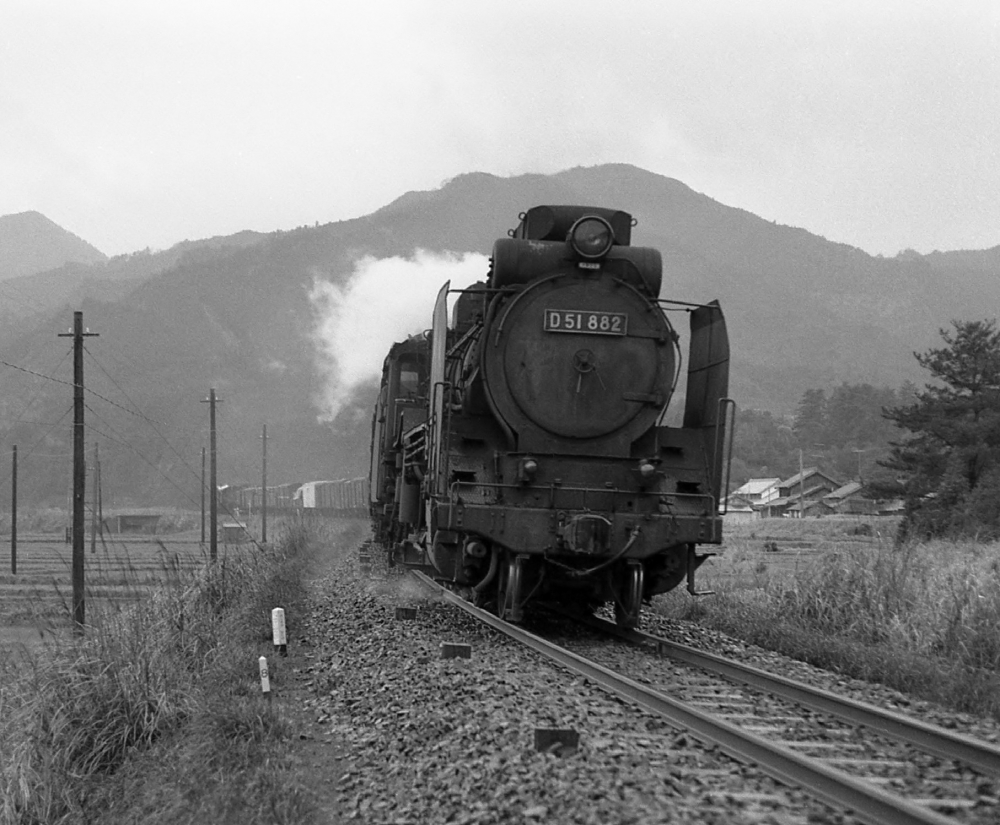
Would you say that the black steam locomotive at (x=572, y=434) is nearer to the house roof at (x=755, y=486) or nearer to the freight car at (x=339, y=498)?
the freight car at (x=339, y=498)

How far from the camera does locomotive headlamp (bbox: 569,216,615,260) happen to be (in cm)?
970

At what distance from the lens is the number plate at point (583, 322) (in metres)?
9.59

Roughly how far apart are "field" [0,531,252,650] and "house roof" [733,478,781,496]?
5308cm

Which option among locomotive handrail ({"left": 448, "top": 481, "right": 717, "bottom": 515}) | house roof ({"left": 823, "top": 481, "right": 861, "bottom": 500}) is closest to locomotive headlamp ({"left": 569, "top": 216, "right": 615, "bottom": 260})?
locomotive handrail ({"left": 448, "top": 481, "right": 717, "bottom": 515})

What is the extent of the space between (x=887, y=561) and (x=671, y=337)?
3644 millimetres

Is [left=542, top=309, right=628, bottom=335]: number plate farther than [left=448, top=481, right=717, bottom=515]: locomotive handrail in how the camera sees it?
Yes

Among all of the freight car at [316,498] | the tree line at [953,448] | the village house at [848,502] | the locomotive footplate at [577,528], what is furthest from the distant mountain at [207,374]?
the locomotive footplate at [577,528]

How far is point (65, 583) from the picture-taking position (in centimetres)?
2822

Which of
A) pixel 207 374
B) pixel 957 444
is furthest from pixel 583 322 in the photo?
pixel 207 374

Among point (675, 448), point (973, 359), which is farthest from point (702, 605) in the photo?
point (973, 359)

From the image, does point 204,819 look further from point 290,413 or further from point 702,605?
point 290,413

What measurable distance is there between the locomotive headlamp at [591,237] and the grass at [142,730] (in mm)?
4672

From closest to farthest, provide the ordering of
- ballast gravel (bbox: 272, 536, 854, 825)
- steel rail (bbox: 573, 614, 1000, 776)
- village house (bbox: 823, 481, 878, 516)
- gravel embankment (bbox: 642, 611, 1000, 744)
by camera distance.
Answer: ballast gravel (bbox: 272, 536, 854, 825), steel rail (bbox: 573, 614, 1000, 776), gravel embankment (bbox: 642, 611, 1000, 744), village house (bbox: 823, 481, 878, 516)

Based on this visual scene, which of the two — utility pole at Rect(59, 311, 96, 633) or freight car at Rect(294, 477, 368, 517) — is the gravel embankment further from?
freight car at Rect(294, 477, 368, 517)
